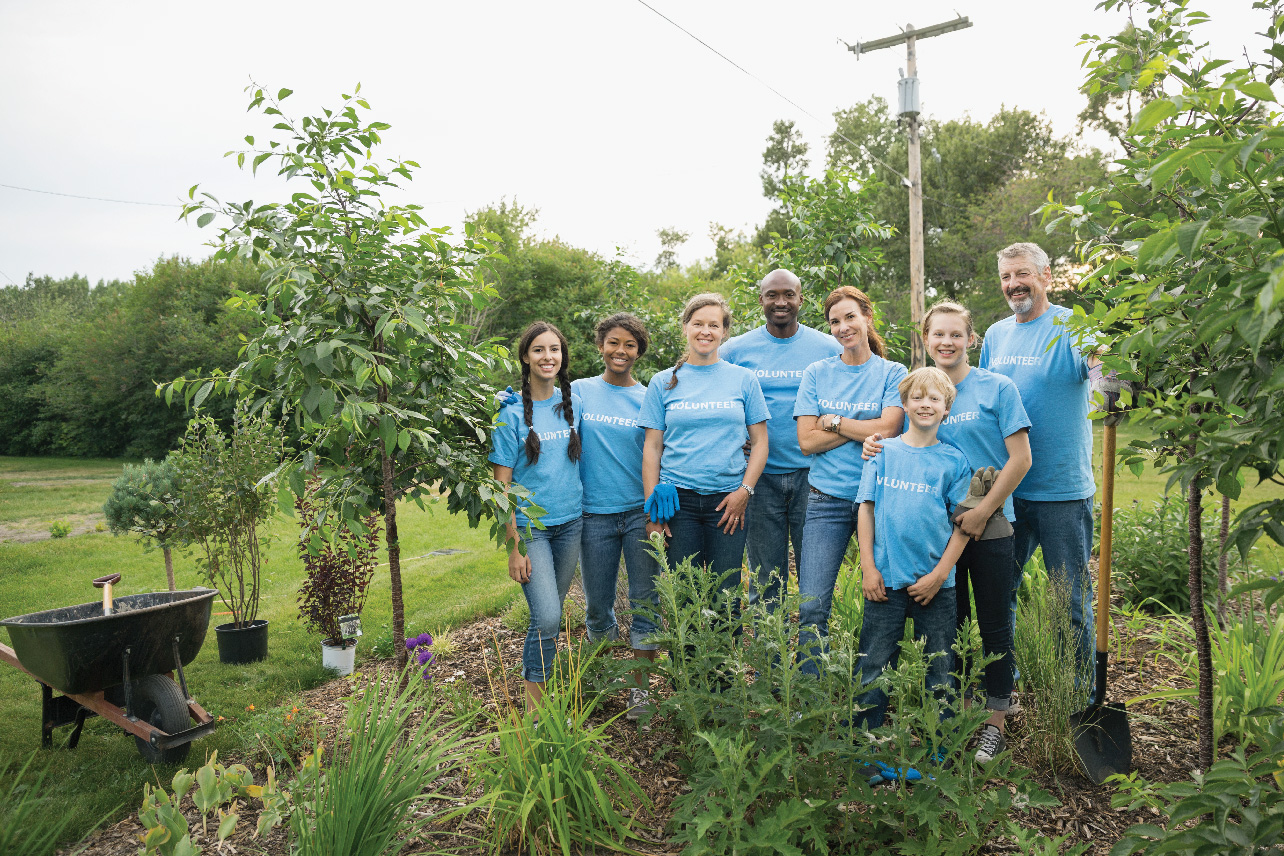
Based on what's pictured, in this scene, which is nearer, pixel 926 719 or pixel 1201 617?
pixel 926 719

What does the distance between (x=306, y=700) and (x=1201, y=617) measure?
428 centimetres

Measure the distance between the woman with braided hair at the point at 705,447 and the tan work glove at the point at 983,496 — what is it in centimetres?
92

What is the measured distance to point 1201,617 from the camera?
2504mm

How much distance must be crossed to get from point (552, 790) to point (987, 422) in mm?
2221

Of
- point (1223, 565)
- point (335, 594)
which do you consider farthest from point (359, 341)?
point (1223, 565)

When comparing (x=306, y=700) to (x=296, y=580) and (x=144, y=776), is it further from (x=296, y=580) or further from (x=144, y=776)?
(x=296, y=580)

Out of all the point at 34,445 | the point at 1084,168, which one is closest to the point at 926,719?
the point at 1084,168

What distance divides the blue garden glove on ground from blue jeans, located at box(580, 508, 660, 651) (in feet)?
0.68

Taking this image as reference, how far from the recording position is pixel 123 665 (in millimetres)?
3354

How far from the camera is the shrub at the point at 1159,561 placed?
5.01 meters

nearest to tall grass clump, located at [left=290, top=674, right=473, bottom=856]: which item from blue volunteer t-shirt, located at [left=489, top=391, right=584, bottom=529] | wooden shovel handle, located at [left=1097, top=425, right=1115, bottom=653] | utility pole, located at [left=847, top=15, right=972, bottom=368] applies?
blue volunteer t-shirt, located at [left=489, top=391, right=584, bottom=529]

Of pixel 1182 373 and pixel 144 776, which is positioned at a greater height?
pixel 1182 373

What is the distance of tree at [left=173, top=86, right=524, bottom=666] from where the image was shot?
101 inches

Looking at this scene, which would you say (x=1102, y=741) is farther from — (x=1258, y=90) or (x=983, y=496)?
(x=1258, y=90)
